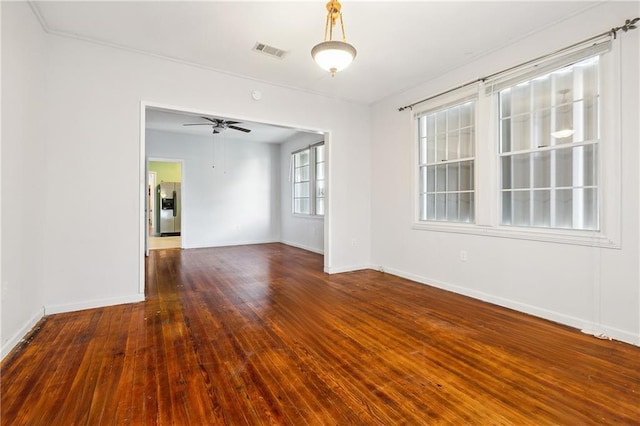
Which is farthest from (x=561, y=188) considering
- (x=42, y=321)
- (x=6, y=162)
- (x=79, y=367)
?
(x=42, y=321)

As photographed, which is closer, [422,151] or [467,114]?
[467,114]

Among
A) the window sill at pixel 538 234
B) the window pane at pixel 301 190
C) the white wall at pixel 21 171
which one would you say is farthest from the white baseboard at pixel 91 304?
the window pane at pixel 301 190

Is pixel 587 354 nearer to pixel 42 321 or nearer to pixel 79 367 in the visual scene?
pixel 79 367

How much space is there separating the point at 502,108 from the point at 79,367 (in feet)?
15.4

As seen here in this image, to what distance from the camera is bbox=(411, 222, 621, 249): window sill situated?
2.67 m

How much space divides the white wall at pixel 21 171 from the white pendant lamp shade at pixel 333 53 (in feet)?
7.70

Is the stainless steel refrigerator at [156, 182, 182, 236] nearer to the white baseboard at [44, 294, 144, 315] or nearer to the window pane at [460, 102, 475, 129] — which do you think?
the white baseboard at [44, 294, 144, 315]

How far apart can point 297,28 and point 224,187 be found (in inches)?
230

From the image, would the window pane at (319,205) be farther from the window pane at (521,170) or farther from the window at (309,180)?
the window pane at (521,170)

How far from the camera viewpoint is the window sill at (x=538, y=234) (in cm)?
267

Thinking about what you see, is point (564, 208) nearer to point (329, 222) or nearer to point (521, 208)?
point (521, 208)

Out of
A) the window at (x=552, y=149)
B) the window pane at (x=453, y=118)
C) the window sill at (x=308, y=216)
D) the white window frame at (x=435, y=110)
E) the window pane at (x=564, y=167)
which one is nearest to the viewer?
the window at (x=552, y=149)

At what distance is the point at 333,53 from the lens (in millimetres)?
2369

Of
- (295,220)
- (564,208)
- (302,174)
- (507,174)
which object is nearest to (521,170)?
(507,174)
